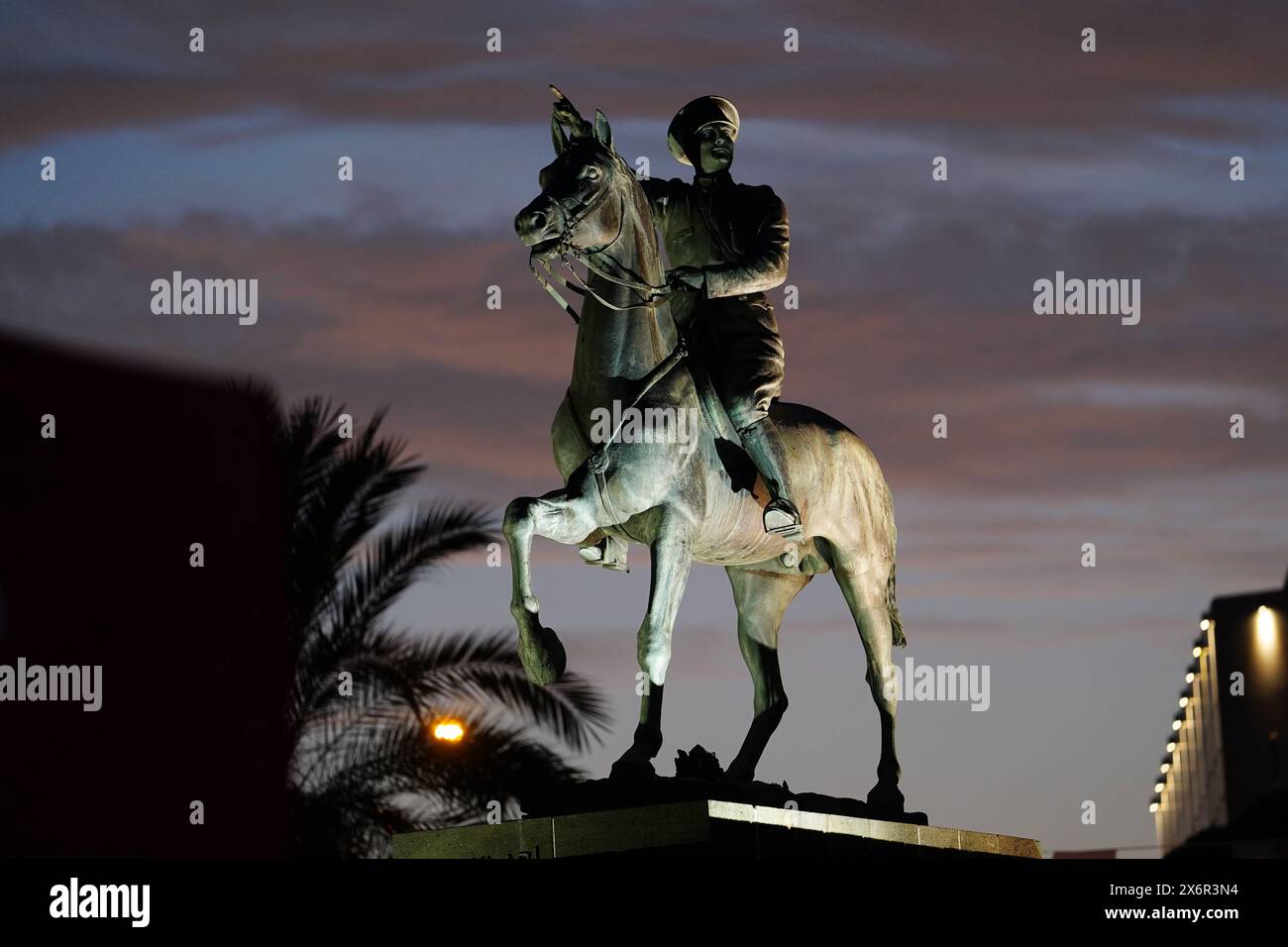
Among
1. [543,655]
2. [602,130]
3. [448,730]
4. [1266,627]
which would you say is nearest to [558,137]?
[602,130]

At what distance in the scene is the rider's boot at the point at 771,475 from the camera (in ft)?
44.4

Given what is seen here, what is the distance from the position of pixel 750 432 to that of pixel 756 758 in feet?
7.66

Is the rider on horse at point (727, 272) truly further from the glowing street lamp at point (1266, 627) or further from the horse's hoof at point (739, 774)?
the glowing street lamp at point (1266, 627)

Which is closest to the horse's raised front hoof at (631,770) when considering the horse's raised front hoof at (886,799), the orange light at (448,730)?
the horse's raised front hoof at (886,799)

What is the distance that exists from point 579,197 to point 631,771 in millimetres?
3413

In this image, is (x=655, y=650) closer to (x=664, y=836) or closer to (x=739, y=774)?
(x=664, y=836)

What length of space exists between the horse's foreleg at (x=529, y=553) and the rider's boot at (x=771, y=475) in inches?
53.5

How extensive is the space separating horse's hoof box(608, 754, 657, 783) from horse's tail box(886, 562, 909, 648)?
123 inches

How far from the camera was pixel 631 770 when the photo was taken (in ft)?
41.2

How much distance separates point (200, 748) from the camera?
2428 centimetres

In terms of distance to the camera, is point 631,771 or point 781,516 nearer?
point 631,771
